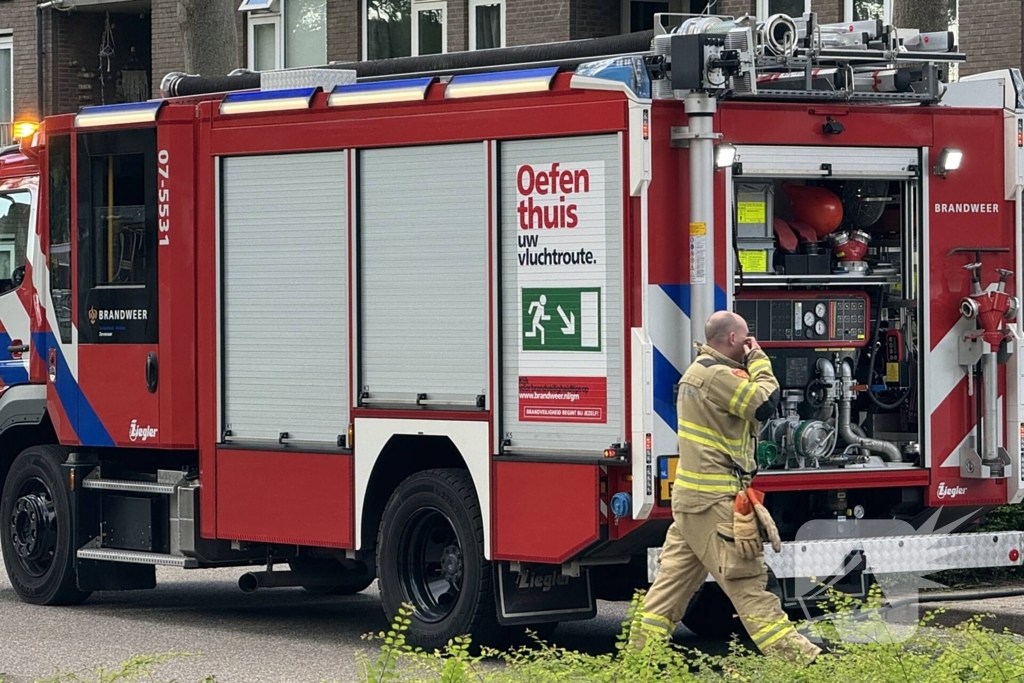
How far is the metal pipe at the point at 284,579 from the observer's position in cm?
1180

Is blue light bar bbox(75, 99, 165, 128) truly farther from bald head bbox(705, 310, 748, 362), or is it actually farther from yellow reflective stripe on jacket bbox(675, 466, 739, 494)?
yellow reflective stripe on jacket bbox(675, 466, 739, 494)

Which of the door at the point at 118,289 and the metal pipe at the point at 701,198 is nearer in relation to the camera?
the metal pipe at the point at 701,198

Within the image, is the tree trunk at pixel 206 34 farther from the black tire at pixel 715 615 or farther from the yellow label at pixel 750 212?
the yellow label at pixel 750 212

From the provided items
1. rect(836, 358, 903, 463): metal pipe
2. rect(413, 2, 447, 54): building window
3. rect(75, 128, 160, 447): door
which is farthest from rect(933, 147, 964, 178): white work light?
rect(413, 2, 447, 54): building window

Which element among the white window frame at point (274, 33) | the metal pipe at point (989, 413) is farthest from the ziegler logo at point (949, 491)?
the white window frame at point (274, 33)

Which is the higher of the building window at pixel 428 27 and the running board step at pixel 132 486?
the building window at pixel 428 27

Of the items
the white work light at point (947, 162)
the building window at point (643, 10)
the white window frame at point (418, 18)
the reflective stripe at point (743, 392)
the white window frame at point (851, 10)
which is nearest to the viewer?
the reflective stripe at point (743, 392)

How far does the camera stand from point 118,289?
40.5ft

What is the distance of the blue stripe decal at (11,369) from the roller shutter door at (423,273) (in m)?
3.24

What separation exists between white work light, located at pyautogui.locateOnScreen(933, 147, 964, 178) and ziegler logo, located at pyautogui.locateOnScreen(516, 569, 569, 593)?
9.13ft

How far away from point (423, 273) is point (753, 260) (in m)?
1.72

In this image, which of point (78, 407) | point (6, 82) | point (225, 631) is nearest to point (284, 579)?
point (225, 631)

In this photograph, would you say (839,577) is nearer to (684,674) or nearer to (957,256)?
(957,256)

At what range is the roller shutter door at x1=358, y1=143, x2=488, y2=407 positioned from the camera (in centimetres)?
1035
